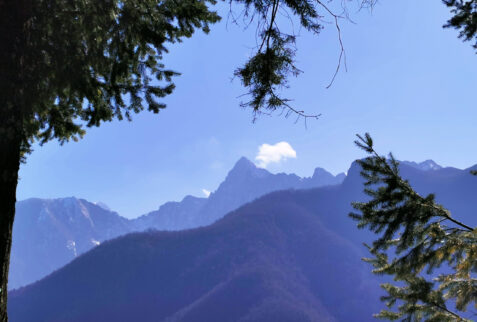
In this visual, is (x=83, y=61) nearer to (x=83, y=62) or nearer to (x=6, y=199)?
(x=83, y=62)

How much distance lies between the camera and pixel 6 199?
3.21 metres

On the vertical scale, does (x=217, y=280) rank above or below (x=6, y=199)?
below

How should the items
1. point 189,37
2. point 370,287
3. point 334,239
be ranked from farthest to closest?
point 334,239 → point 370,287 → point 189,37

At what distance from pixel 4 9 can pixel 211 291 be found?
523 ft

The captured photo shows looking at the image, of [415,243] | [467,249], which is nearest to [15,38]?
[415,243]

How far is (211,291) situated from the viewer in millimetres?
151875

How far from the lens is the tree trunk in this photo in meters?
3.11

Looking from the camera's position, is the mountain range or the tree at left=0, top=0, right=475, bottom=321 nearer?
the tree at left=0, top=0, right=475, bottom=321

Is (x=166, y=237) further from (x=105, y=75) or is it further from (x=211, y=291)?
(x=105, y=75)

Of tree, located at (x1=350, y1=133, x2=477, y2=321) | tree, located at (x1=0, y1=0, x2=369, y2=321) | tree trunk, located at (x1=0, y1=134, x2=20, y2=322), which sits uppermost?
tree, located at (x1=0, y1=0, x2=369, y2=321)

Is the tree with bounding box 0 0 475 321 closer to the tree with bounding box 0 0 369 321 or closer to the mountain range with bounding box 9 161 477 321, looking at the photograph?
the tree with bounding box 0 0 369 321

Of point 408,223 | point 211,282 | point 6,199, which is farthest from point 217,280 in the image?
point 6,199

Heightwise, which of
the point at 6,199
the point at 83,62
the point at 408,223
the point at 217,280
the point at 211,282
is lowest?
the point at 217,280

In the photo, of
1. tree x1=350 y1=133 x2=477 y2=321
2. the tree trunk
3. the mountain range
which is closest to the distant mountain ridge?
the mountain range
